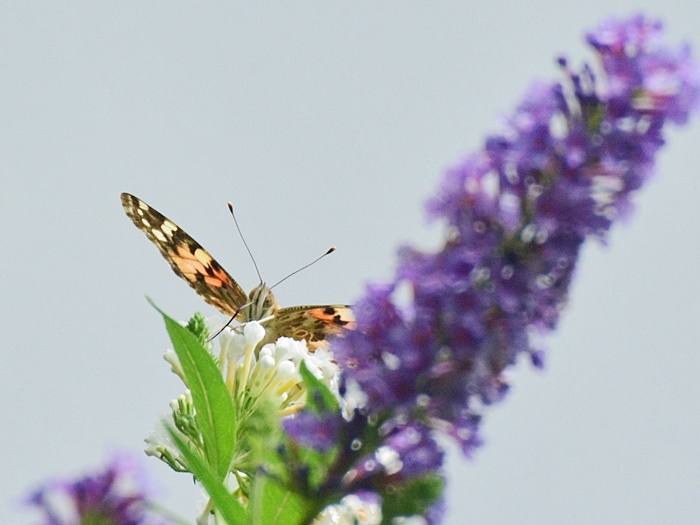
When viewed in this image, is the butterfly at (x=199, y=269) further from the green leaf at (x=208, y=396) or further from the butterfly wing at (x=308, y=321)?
the green leaf at (x=208, y=396)

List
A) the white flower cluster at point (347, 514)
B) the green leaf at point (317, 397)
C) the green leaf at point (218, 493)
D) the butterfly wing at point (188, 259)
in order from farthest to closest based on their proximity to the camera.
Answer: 1. the butterfly wing at point (188, 259)
2. the white flower cluster at point (347, 514)
3. the green leaf at point (218, 493)
4. the green leaf at point (317, 397)

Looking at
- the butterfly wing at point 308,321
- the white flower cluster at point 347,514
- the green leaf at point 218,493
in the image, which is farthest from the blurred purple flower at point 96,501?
the butterfly wing at point 308,321

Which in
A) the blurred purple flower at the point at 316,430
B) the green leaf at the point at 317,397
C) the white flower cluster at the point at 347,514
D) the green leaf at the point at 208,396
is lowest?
the blurred purple flower at the point at 316,430

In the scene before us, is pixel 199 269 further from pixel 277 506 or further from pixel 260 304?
pixel 277 506

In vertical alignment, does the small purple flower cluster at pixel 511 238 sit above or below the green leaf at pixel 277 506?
above

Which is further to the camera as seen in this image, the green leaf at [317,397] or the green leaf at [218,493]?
the green leaf at [218,493]

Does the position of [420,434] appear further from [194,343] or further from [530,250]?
[194,343]

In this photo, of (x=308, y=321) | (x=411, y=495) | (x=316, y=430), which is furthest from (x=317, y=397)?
(x=308, y=321)

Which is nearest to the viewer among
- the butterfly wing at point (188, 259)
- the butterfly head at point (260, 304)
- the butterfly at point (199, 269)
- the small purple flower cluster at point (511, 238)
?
the small purple flower cluster at point (511, 238)
